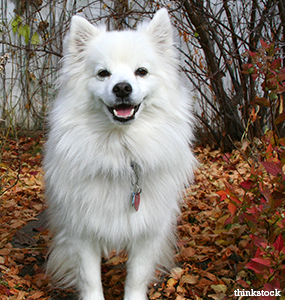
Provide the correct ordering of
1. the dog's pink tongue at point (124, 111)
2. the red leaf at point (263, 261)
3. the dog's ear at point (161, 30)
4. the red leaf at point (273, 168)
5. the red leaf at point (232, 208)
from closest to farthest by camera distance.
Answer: the red leaf at point (263, 261) → the red leaf at point (273, 168) → the red leaf at point (232, 208) → the dog's pink tongue at point (124, 111) → the dog's ear at point (161, 30)

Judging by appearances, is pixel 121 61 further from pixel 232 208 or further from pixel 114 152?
pixel 232 208

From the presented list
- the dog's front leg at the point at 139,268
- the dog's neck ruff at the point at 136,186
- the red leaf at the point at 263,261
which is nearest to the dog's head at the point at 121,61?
the dog's neck ruff at the point at 136,186

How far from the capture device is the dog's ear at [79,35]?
2262 mm

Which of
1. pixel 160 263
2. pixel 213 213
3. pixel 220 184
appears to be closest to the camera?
pixel 160 263

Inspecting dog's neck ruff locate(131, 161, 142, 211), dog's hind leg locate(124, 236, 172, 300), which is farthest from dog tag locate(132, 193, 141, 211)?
dog's hind leg locate(124, 236, 172, 300)

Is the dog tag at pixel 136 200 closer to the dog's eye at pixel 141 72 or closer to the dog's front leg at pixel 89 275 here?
the dog's front leg at pixel 89 275

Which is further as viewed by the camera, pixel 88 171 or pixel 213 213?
pixel 213 213

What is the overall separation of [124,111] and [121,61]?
1.02ft

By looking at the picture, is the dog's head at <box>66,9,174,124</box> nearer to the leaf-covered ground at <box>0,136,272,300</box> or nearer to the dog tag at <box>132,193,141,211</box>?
the dog tag at <box>132,193,141,211</box>

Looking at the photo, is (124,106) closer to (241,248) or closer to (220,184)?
(241,248)

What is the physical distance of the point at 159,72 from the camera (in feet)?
7.55

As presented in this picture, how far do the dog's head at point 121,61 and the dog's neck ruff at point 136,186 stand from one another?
0.30 m

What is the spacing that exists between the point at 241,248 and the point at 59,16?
15.0 feet

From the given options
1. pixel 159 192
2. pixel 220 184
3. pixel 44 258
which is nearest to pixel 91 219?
pixel 159 192
